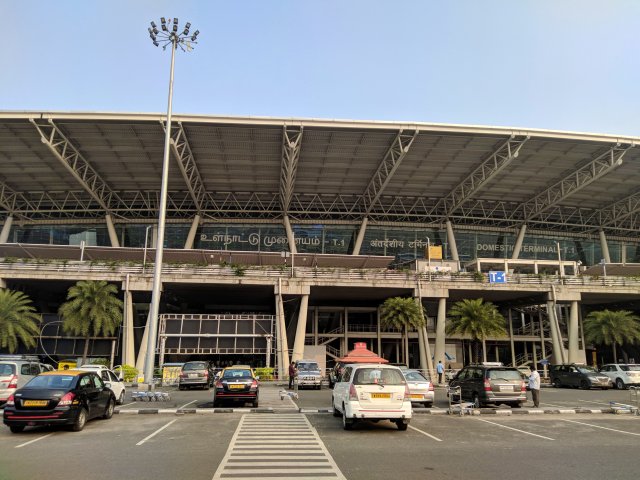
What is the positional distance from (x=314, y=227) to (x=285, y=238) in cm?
386

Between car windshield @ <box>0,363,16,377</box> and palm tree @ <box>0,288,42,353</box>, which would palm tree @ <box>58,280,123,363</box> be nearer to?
palm tree @ <box>0,288,42,353</box>

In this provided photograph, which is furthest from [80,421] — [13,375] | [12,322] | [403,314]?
[403,314]

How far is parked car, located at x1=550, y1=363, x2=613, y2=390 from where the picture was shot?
30.4 metres

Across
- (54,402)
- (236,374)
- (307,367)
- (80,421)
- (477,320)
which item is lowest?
(80,421)

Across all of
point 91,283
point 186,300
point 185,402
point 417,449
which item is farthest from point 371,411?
point 186,300

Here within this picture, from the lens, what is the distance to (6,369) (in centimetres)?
1861

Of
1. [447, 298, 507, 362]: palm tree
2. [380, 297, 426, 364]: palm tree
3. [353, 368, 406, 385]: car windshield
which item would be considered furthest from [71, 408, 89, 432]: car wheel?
[447, 298, 507, 362]: palm tree

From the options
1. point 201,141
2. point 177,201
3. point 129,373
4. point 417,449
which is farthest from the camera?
point 177,201

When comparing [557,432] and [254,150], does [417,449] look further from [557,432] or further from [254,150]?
[254,150]

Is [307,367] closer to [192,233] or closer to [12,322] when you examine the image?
[12,322]

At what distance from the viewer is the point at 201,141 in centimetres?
4431

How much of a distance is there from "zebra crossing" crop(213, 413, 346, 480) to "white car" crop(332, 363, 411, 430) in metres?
1.22

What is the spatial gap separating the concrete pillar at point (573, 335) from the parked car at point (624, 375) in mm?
10918

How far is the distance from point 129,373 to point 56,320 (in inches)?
445
